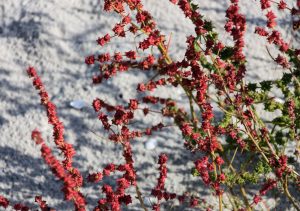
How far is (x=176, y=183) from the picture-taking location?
11.8ft

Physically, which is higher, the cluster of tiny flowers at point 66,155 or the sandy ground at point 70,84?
the sandy ground at point 70,84

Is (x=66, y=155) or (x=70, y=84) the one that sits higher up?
(x=70, y=84)

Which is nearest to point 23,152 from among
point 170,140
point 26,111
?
point 26,111

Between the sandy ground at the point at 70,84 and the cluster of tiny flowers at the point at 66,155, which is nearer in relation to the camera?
the cluster of tiny flowers at the point at 66,155

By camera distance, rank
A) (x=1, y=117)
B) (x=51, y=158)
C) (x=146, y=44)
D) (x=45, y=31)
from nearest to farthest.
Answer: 1. (x=51, y=158)
2. (x=146, y=44)
3. (x=1, y=117)
4. (x=45, y=31)

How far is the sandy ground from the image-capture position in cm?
367

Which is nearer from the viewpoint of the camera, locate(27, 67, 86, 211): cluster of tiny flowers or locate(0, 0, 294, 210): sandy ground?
locate(27, 67, 86, 211): cluster of tiny flowers

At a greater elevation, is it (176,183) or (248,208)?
(176,183)

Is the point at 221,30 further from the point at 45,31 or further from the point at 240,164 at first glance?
the point at 45,31

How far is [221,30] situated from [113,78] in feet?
3.41

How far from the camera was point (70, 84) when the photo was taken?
4.03m

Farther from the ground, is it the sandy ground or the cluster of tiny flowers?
the sandy ground

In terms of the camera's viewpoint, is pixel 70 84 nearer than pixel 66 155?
No

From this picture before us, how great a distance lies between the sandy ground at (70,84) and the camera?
367 cm
